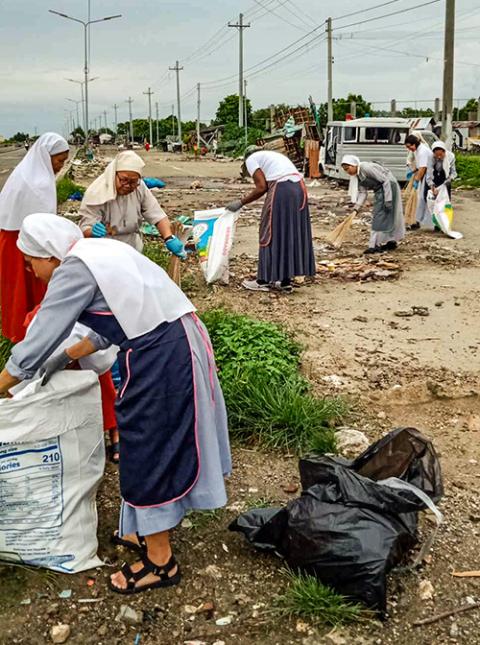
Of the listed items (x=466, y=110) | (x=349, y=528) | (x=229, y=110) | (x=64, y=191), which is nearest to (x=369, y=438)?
(x=349, y=528)

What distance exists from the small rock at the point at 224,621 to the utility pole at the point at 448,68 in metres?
17.1

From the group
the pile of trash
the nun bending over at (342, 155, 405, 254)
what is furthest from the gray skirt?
the nun bending over at (342, 155, 405, 254)

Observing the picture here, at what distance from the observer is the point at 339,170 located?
19109mm

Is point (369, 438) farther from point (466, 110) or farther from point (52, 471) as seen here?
point (466, 110)

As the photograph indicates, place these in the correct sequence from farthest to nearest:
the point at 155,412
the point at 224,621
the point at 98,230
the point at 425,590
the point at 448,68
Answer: the point at 448,68, the point at 98,230, the point at 425,590, the point at 224,621, the point at 155,412

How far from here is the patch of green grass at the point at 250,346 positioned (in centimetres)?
454

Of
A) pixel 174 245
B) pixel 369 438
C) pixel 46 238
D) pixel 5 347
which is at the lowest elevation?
pixel 369 438

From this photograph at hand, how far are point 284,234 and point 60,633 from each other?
486 centimetres

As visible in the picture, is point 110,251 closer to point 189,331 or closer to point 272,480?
point 189,331

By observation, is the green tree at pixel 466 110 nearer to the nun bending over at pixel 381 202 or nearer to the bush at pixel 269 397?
the nun bending over at pixel 381 202

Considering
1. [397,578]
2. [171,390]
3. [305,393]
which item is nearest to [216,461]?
[171,390]

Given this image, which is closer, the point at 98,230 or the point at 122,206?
the point at 98,230

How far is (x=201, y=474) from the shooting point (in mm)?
2604

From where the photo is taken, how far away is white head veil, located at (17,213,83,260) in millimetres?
2557
